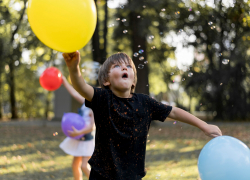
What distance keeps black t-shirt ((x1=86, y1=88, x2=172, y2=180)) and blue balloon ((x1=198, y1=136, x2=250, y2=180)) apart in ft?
1.69

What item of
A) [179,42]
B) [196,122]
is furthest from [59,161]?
[179,42]

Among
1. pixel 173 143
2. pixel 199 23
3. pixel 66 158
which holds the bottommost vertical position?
pixel 173 143

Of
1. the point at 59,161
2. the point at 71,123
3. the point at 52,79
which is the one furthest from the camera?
the point at 59,161

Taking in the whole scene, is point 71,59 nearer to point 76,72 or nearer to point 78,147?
point 76,72

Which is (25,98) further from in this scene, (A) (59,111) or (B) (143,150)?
(B) (143,150)

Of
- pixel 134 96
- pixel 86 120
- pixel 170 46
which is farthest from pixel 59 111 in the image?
pixel 134 96

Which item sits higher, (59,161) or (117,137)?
(117,137)

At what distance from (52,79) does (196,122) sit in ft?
10.2

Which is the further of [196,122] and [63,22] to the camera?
[196,122]

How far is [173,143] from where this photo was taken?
9367 millimetres

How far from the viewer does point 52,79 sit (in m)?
4.96

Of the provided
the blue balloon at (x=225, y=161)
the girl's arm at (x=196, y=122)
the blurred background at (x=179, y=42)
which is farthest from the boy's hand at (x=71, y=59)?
the blurred background at (x=179, y=42)

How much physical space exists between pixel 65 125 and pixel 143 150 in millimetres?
2071

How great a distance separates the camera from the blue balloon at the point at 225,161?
6.89ft
